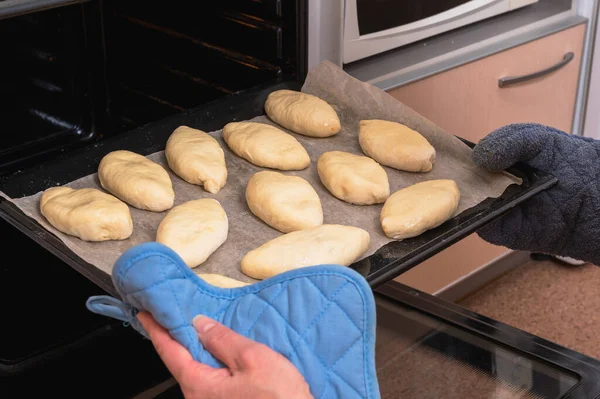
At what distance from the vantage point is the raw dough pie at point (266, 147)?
3.56 feet

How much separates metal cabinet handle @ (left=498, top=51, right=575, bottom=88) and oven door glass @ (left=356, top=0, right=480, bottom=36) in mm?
241

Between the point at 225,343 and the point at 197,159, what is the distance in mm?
430

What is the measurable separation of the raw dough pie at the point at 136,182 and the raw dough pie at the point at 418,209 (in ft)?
0.97

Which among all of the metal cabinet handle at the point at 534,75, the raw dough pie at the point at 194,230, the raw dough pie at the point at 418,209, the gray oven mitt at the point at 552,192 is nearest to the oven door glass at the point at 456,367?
the gray oven mitt at the point at 552,192

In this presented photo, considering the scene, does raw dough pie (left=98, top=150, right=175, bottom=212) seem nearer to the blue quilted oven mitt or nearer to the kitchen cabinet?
the blue quilted oven mitt

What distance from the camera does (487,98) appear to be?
171cm

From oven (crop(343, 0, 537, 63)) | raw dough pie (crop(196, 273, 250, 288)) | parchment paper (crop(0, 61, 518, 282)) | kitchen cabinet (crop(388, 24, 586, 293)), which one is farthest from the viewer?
kitchen cabinet (crop(388, 24, 586, 293))

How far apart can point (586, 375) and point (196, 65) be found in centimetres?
83

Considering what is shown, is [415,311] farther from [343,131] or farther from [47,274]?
[47,274]

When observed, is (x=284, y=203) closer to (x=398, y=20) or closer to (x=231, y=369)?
(x=231, y=369)

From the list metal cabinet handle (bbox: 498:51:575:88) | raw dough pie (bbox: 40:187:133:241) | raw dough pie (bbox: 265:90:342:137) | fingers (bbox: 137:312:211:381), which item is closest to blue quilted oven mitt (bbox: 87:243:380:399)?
fingers (bbox: 137:312:211:381)

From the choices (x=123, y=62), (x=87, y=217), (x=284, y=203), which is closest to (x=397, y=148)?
(x=284, y=203)

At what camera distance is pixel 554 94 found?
188 cm

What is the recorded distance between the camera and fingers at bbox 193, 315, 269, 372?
2.07ft
